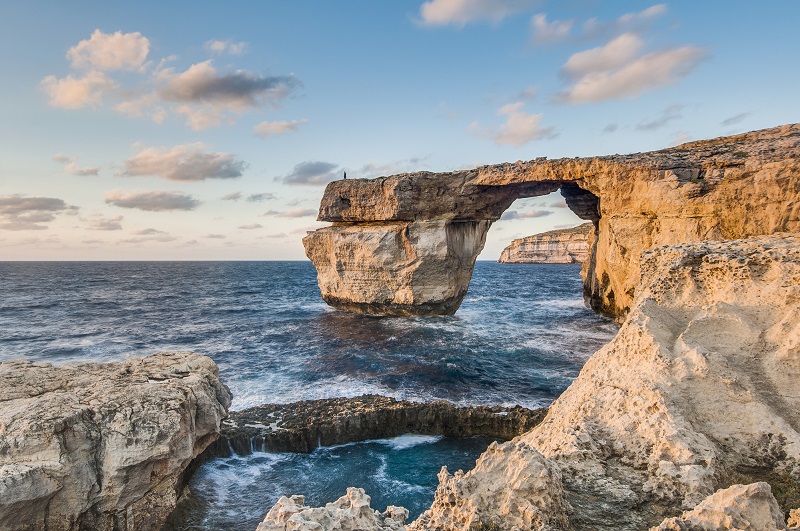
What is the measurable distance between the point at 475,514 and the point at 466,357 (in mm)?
18855

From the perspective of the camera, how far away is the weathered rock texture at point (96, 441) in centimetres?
644

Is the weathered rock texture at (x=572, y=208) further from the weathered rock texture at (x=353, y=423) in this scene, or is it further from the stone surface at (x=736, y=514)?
the stone surface at (x=736, y=514)

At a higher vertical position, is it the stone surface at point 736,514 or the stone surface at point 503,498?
the stone surface at point 736,514

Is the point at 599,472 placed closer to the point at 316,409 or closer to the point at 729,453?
the point at 729,453

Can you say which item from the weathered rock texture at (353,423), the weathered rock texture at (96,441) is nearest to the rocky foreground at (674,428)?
the weathered rock texture at (96,441)

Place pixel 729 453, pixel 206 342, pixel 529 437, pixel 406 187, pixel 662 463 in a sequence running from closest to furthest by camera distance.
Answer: pixel 662 463
pixel 729 453
pixel 529 437
pixel 206 342
pixel 406 187

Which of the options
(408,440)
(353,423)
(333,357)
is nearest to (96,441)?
(353,423)

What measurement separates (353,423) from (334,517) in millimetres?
9961

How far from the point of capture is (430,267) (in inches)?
1211

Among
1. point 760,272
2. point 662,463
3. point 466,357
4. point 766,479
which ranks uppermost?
point 760,272

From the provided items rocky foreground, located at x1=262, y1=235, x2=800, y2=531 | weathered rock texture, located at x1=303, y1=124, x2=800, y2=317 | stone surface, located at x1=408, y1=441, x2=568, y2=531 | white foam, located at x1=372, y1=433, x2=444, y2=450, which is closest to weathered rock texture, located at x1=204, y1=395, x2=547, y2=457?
white foam, located at x1=372, y1=433, x2=444, y2=450

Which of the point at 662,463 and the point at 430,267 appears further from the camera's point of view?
the point at 430,267

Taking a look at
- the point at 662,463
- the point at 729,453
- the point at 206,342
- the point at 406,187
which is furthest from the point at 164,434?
the point at 406,187

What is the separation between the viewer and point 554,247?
450 ft
